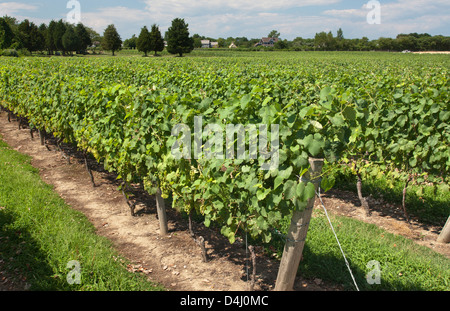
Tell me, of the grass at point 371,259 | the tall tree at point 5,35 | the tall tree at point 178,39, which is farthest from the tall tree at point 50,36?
the grass at point 371,259

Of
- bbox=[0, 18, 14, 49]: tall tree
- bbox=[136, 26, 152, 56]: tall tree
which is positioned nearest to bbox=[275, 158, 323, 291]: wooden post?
bbox=[0, 18, 14, 49]: tall tree

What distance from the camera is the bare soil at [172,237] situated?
11.3ft

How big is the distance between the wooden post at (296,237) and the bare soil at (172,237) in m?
0.55

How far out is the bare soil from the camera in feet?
11.3

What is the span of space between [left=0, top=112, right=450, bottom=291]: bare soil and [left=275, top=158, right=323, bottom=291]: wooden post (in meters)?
0.55

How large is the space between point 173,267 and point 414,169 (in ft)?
12.6

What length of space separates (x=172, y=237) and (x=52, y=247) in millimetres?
1453

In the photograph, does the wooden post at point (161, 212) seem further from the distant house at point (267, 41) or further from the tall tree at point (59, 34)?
the distant house at point (267, 41)

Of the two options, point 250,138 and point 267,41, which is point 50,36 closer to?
point 250,138

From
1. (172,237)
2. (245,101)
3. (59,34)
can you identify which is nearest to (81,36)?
(59,34)

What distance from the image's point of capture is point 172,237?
4.38 meters

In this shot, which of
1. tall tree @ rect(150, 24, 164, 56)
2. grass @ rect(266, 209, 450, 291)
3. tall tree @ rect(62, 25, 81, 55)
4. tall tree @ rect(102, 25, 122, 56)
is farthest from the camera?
tall tree @ rect(102, 25, 122, 56)

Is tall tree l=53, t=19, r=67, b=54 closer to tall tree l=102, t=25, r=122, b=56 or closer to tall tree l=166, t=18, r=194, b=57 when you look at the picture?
tall tree l=102, t=25, r=122, b=56

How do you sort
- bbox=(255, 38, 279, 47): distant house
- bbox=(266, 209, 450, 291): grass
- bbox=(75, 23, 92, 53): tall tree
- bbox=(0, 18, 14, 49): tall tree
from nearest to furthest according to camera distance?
bbox=(266, 209, 450, 291): grass → bbox=(0, 18, 14, 49): tall tree → bbox=(75, 23, 92, 53): tall tree → bbox=(255, 38, 279, 47): distant house
